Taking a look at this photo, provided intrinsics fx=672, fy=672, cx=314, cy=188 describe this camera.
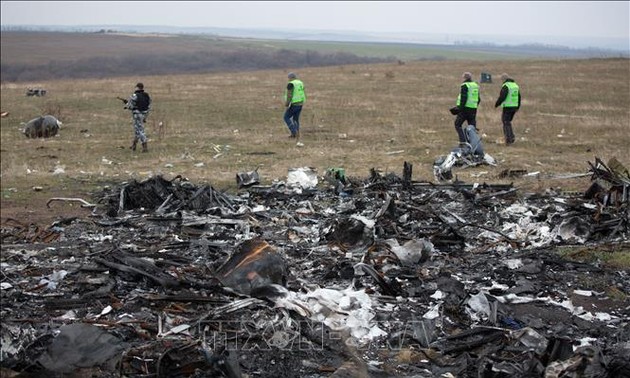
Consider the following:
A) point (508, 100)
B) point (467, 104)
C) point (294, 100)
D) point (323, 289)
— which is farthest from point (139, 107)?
point (323, 289)

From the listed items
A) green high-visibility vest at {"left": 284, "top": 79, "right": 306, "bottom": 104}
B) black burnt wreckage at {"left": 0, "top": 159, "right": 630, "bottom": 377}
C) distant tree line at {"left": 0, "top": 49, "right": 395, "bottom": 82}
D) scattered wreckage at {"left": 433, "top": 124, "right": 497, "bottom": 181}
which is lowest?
distant tree line at {"left": 0, "top": 49, "right": 395, "bottom": 82}

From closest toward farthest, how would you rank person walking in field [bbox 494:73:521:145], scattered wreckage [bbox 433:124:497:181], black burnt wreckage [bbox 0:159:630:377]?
black burnt wreckage [bbox 0:159:630:377], scattered wreckage [bbox 433:124:497:181], person walking in field [bbox 494:73:521:145]

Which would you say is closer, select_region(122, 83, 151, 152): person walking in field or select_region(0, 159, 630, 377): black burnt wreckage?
select_region(0, 159, 630, 377): black burnt wreckage

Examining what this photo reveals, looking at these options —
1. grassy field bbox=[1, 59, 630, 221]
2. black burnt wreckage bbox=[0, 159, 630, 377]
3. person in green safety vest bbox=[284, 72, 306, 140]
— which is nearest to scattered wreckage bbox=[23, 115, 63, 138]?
grassy field bbox=[1, 59, 630, 221]

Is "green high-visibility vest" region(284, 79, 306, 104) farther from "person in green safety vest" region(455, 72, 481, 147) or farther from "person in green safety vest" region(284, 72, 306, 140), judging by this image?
"person in green safety vest" region(455, 72, 481, 147)

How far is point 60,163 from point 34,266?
322 inches

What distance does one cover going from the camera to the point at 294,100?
16.8 m

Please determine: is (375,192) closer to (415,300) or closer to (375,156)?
(415,300)

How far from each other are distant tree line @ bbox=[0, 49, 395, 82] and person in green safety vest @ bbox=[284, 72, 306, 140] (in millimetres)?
52184

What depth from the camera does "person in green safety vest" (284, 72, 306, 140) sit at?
16.6 m

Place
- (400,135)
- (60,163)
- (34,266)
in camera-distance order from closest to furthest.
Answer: (34,266) < (60,163) < (400,135)

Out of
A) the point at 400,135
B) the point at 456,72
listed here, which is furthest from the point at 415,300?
the point at 456,72

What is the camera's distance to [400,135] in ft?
59.0

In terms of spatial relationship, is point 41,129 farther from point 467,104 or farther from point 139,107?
point 467,104
